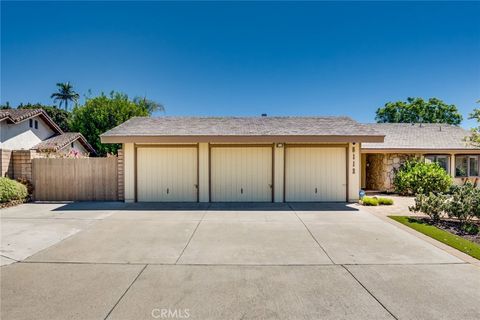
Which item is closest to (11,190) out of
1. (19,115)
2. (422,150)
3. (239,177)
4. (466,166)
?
(239,177)

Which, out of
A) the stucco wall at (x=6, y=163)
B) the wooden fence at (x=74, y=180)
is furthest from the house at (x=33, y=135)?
the wooden fence at (x=74, y=180)

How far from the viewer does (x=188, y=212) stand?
8.38m

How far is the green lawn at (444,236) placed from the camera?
16.5 feet

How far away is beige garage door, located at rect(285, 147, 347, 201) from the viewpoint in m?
10.2

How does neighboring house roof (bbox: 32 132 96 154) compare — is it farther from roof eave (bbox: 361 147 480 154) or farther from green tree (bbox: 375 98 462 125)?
green tree (bbox: 375 98 462 125)

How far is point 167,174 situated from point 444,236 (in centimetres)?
903

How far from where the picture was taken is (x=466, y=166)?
575 inches

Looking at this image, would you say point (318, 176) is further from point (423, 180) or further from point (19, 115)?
point (19, 115)

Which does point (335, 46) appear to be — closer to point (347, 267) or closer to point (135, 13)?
point (135, 13)

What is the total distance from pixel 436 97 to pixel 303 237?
124 feet

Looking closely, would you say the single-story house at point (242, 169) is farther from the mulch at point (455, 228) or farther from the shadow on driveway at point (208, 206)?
the mulch at point (455, 228)

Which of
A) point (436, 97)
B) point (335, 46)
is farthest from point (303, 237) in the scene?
point (436, 97)

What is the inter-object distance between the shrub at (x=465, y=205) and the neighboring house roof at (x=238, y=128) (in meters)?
3.06

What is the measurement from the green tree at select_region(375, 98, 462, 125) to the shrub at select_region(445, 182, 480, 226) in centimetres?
3185
